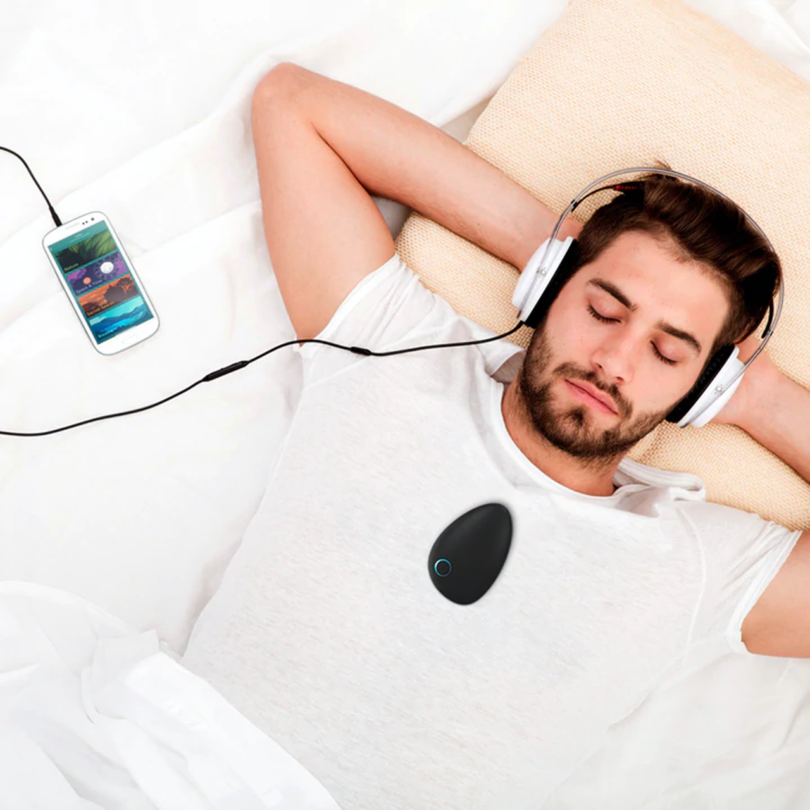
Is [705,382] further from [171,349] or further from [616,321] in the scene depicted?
[171,349]

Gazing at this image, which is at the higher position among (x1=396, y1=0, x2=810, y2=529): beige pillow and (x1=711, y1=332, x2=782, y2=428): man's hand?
(x1=396, y1=0, x2=810, y2=529): beige pillow

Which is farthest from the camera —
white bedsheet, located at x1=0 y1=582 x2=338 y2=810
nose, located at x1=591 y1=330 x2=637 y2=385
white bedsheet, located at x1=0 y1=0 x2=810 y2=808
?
white bedsheet, located at x1=0 y1=0 x2=810 y2=808

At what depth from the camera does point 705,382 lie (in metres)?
1.24

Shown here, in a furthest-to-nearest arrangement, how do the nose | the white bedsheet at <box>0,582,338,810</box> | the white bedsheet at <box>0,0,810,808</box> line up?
the white bedsheet at <box>0,0,810,808</box> → the nose → the white bedsheet at <box>0,582,338,810</box>

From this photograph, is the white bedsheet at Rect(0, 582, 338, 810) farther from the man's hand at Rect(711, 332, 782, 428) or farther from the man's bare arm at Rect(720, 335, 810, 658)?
the man's hand at Rect(711, 332, 782, 428)

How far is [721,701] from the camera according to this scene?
→ 139 centimetres

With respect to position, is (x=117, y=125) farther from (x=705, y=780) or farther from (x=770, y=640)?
(x=705, y=780)

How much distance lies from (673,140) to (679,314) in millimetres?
386

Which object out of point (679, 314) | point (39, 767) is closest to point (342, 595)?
point (39, 767)

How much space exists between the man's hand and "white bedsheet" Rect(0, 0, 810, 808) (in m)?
0.48

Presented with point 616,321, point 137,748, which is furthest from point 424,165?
point 137,748

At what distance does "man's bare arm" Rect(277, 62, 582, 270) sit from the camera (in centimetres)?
131

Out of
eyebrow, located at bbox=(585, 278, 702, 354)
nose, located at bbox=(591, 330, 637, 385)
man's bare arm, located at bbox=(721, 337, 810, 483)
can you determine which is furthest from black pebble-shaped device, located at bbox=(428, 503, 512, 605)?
man's bare arm, located at bbox=(721, 337, 810, 483)

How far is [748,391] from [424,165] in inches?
28.3
